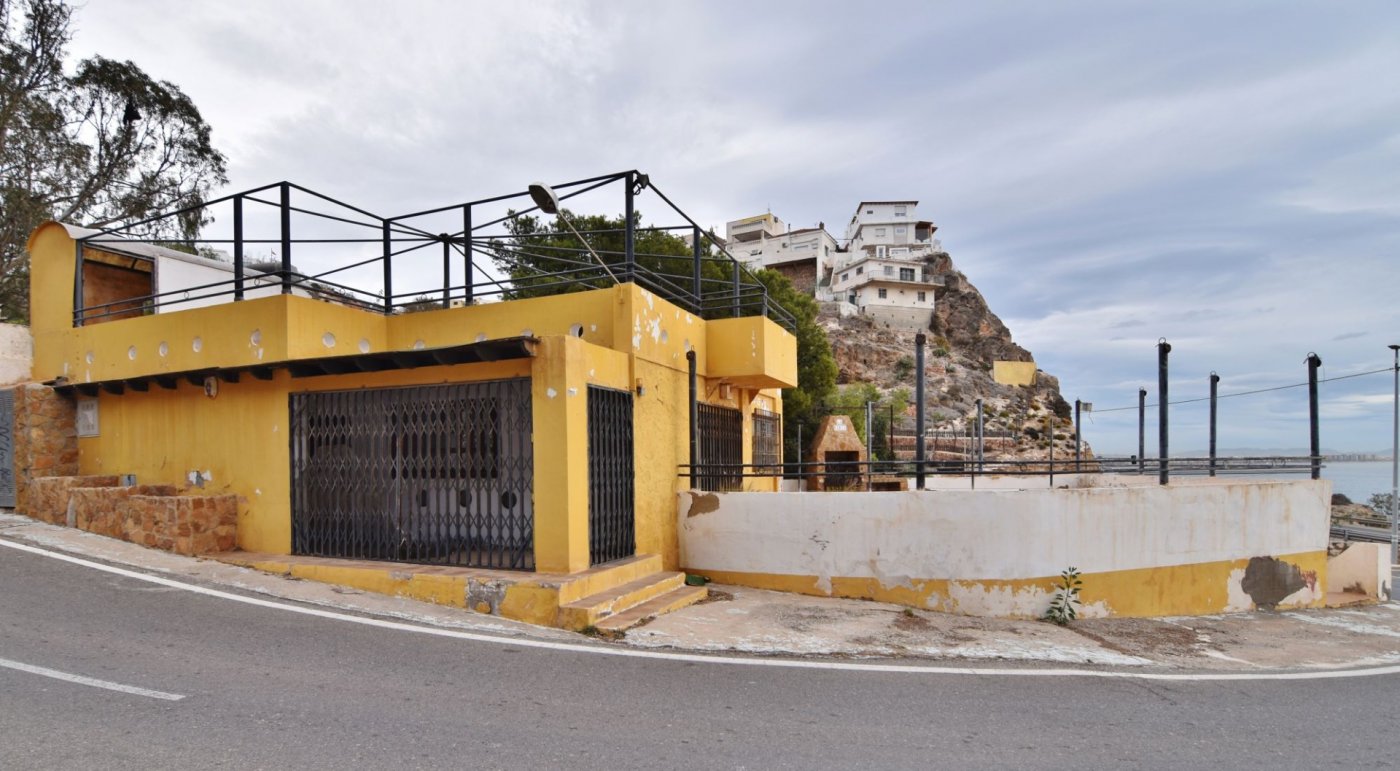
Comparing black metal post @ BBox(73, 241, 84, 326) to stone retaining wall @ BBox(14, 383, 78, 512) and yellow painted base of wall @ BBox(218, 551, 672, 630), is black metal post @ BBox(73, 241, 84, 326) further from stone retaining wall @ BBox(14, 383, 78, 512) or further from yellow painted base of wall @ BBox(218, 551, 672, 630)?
yellow painted base of wall @ BBox(218, 551, 672, 630)

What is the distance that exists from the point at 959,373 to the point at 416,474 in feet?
191

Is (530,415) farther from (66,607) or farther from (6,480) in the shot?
(6,480)

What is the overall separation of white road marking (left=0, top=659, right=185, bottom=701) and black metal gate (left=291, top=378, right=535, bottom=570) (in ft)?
12.1

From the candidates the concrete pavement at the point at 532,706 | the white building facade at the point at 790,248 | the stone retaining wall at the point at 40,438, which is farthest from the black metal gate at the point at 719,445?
the white building facade at the point at 790,248

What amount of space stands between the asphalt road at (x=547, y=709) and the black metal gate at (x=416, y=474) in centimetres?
210

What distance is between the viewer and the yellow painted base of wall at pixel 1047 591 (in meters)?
9.27

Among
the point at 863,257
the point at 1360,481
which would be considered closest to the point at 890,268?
the point at 863,257

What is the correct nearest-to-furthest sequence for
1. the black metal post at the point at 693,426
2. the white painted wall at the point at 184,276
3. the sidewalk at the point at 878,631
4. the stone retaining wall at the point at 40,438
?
the sidewalk at the point at 878,631 → the black metal post at the point at 693,426 → the stone retaining wall at the point at 40,438 → the white painted wall at the point at 184,276

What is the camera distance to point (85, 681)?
490 cm

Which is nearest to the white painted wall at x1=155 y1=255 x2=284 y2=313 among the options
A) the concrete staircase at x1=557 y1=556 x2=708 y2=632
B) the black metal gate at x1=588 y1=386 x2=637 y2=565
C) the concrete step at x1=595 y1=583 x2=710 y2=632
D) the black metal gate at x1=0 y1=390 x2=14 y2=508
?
the black metal gate at x1=0 y1=390 x2=14 y2=508

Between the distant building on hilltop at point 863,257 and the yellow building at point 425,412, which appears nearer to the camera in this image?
the yellow building at point 425,412

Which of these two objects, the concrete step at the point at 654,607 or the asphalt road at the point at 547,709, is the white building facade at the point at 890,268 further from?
the asphalt road at the point at 547,709

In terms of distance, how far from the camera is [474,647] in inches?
244

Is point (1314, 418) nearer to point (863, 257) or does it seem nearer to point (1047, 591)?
point (1047, 591)
